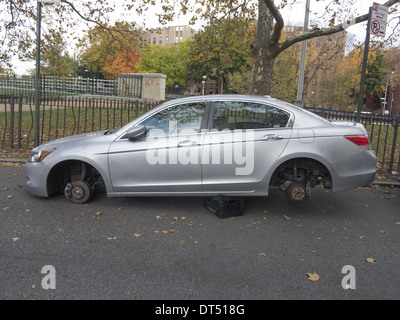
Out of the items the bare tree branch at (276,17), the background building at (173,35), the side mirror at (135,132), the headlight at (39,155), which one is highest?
the background building at (173,35)

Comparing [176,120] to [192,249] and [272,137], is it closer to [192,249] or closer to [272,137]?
[272,137]

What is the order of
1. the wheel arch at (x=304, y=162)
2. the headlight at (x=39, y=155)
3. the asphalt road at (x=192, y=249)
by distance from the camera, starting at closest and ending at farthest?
the asphalt road at (x=192, y=249) → the wheel arch at (x=304, y=162) → the headlight at (x=39, y=155)

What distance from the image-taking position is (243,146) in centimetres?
490

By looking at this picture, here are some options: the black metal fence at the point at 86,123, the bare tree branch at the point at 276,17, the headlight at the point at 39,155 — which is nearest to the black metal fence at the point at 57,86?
the black metal fence at the point at 86,123

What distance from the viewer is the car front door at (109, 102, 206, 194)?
4965mm

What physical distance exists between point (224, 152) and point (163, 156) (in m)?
0.86

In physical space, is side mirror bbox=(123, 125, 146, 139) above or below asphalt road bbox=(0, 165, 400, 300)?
above

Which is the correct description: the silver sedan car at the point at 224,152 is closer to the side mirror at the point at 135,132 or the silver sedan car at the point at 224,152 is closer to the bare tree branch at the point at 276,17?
the side mirror at the point at 135,132

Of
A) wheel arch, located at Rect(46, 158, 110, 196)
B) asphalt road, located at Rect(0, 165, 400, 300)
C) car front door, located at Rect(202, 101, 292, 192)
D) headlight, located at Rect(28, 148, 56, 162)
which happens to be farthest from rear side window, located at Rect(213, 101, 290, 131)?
headlight, located at Rect(28, 148, 56, 162)

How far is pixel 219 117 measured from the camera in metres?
5.12

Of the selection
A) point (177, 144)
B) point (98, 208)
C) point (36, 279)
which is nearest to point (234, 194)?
point (177, 144)

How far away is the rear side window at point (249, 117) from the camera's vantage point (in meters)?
5.06

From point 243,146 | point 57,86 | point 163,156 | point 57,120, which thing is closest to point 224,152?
point 243,146

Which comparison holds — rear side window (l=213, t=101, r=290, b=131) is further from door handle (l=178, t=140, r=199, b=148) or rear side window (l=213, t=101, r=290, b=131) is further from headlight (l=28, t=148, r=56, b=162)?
headlight (l=28, t=148, r=56, b=162)
